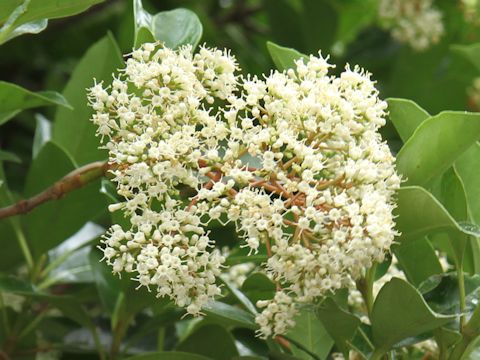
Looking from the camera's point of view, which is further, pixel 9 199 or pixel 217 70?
pixel 9 199

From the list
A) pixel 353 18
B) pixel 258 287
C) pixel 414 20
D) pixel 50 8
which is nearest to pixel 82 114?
pixel 50 8

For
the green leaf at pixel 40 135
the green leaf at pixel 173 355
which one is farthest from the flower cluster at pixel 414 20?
the green leaf at pixel 173 355

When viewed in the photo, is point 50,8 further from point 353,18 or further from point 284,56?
point 353,18

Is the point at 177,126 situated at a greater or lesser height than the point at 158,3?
greater

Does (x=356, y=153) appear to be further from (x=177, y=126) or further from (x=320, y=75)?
(x=177, y=126)

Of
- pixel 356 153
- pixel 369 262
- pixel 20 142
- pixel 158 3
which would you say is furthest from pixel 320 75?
pixel 158 3

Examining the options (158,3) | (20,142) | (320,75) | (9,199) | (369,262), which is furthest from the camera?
(158,3)

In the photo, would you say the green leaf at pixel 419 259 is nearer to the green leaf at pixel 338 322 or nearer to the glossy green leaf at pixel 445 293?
the glossy green leaf at pixel 445 293
